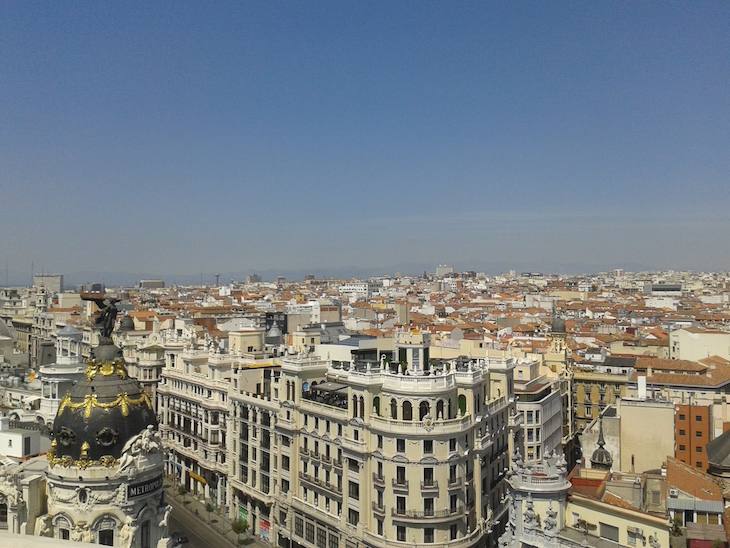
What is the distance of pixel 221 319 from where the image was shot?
13850cm

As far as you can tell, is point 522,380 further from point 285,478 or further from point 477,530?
point 285,478

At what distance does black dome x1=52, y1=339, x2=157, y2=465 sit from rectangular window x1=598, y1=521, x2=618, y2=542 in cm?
2269

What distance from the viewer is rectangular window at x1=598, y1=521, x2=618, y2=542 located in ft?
107

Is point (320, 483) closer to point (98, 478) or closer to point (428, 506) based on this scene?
point (428, 506)

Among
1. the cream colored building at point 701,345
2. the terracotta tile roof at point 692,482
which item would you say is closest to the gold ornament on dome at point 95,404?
the terracotta tile roof at point 692,482

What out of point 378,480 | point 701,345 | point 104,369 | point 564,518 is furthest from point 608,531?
point 701,345

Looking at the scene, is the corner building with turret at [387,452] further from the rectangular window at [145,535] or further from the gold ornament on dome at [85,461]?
the gold ornament on dome at [85,461]

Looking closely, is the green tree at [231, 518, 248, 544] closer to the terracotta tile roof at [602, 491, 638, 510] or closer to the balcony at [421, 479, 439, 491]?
the balcony at [421, 479, 439, 491]

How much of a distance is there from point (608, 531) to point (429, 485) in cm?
1370

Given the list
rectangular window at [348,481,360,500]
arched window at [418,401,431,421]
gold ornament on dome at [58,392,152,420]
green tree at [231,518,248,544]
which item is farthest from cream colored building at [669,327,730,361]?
gold ornament on dome at [58,392,152,420]

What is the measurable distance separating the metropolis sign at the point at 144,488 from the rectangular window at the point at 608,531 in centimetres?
2151

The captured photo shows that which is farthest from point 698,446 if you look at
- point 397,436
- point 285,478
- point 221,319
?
point 221,319

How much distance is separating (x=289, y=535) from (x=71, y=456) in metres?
29.2

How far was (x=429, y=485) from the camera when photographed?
44.2m
